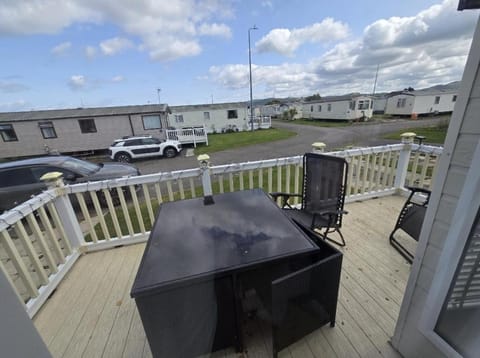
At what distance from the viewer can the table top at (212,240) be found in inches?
46.4

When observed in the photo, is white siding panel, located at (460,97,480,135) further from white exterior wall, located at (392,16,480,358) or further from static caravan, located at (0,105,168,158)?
static caravan, located at (0,105,168,158)

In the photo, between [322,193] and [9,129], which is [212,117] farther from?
[322,193]

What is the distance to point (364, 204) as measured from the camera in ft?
11.1

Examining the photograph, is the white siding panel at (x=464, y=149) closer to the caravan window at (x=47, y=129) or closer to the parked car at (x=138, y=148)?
the parked car at (x=138, y=148)

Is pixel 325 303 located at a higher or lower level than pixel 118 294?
higher

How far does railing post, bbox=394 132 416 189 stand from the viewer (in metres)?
3.20

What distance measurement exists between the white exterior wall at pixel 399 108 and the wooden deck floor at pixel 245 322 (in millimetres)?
23955

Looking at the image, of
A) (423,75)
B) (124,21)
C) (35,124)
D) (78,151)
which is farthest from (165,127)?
(423,75)

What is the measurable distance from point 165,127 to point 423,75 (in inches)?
515

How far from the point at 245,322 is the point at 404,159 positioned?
3377mm

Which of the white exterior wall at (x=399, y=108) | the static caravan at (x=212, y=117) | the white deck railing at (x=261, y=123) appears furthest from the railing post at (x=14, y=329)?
the white exterior wall at (x=399, y=108)

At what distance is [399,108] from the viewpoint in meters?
21.8

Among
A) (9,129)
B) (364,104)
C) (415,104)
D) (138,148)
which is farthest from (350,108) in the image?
(9,129)

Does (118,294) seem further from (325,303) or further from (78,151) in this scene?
(78,151)
